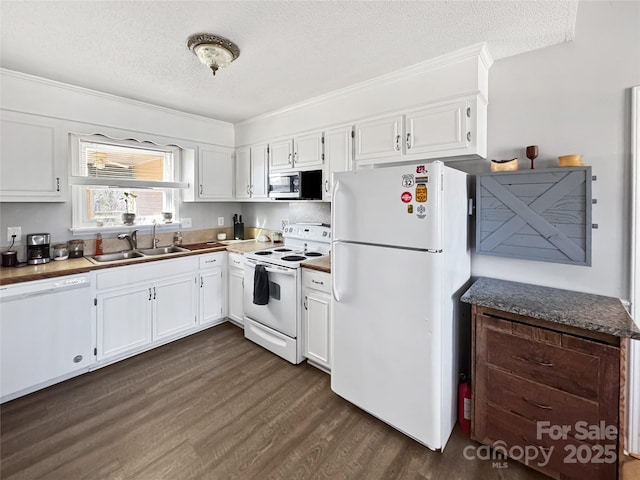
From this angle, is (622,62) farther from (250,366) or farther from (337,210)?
(250,366)

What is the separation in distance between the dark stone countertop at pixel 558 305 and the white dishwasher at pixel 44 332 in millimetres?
2961

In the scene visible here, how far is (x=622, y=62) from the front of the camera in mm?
1730

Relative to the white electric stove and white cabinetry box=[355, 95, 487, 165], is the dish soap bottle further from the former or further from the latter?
white cabinetry box=[355, 95, 487, 165]

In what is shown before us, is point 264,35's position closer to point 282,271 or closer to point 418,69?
point 418,69

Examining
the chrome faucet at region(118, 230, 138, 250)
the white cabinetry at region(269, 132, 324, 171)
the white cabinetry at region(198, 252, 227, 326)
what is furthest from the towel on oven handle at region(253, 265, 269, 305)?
the chrome faucet at region(118, 230, 138, 250)

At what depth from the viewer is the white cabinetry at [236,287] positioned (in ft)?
10.9

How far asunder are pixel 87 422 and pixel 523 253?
319cm

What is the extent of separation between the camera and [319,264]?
2572 mm

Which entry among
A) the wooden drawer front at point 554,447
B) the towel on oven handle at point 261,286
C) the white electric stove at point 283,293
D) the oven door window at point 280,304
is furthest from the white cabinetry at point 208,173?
the wooden drawer front at point 554,447

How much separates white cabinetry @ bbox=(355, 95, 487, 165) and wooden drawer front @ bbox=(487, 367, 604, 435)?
57.7 inches

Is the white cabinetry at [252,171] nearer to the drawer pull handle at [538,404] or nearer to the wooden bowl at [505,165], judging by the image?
the wooden bowl at [505,165]

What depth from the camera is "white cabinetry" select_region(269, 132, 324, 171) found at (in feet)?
9.57

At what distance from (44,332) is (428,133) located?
3.32m

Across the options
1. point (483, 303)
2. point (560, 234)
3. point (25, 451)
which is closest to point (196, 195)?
Answer: point (25, 451)
